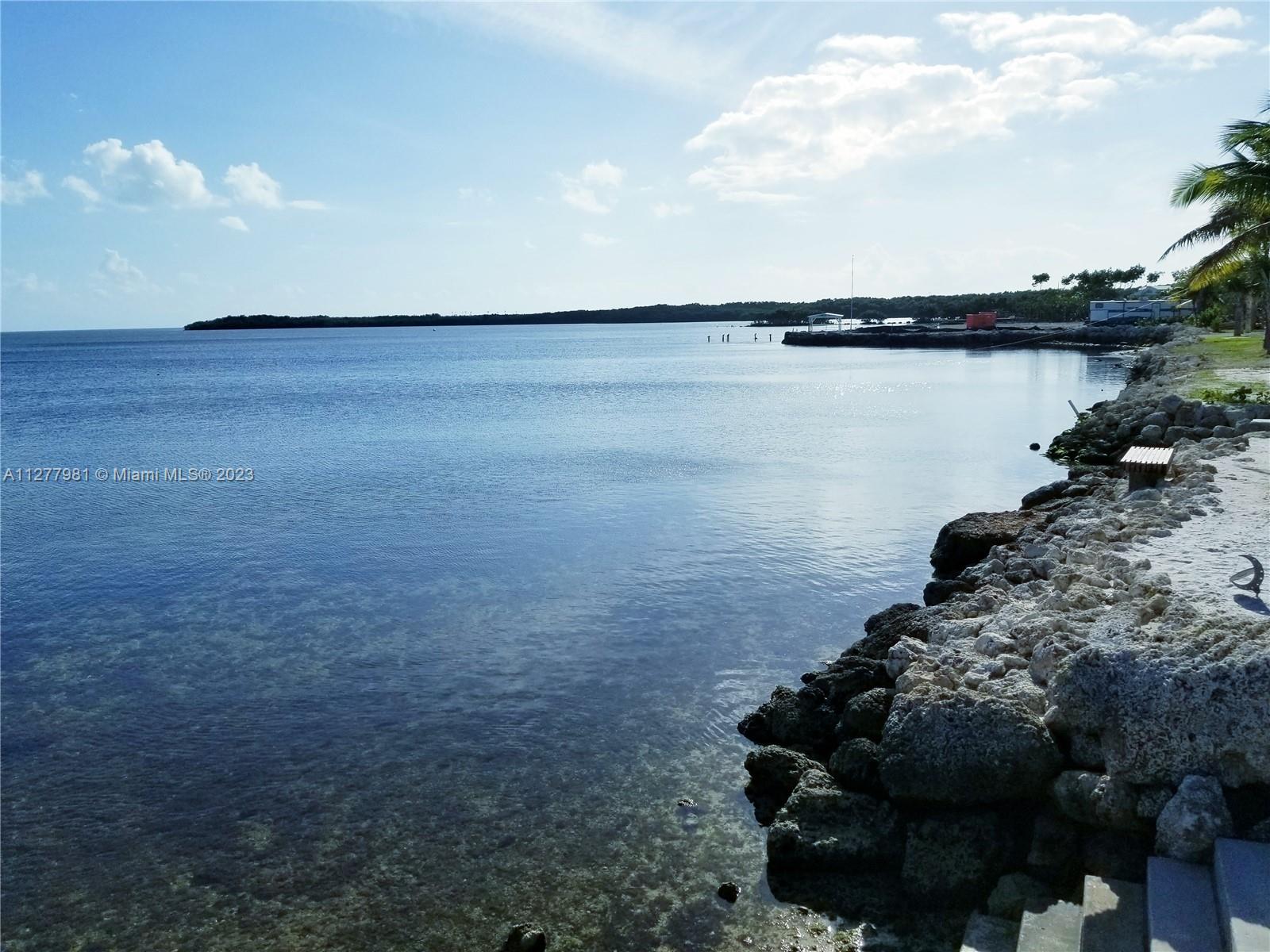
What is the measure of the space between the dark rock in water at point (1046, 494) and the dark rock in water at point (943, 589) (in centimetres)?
502

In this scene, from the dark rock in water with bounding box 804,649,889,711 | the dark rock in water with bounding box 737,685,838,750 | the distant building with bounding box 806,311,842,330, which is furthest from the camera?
the distant building with bounding box 806,311,842,330

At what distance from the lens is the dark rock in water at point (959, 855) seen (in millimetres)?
6484

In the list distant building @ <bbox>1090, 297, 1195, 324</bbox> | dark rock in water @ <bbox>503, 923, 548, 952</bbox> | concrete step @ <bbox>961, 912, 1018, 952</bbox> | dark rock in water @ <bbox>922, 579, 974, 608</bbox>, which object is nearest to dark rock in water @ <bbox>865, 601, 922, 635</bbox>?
dark rock in water @ <bbox>922, 579, 974, 608</bbox>

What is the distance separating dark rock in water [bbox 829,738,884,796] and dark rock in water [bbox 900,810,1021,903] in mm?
654

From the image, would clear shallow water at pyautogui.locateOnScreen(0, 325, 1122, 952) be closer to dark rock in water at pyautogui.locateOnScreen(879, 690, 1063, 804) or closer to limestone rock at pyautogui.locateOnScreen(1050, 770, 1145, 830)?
dark rock in water at pyautogui.locateOnScreen(879, 690, 1063, 804)

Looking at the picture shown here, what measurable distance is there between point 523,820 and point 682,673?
3213 mm

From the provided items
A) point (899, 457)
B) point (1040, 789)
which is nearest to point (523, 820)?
point (1040, 789)

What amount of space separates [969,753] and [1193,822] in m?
1.43

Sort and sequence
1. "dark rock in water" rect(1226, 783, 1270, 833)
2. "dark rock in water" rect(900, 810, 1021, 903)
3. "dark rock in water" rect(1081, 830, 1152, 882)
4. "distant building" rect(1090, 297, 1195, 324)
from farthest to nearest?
"distant building" rect(1090, 297, 1195, 324), "dark rock in water" rect(900, 810, 1021, 903), "dark rock in water" rect(1081, 830, 1152, 882), "dark rock in water" rect(1226, 783, 1270, 833)

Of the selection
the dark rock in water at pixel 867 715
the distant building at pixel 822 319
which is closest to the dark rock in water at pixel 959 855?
the dark rock in water at pixel 867 715

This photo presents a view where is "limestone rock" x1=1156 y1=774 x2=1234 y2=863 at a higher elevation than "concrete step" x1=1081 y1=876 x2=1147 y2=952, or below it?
higher

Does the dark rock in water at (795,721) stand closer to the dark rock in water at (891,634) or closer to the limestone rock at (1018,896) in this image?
the dark rock in water at (891,634)

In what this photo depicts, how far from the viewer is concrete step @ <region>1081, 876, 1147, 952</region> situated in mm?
5168

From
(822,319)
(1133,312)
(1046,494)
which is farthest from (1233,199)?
(822,319)
